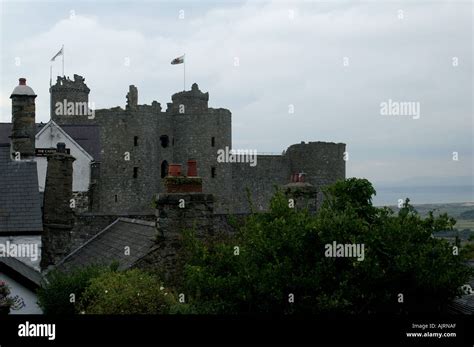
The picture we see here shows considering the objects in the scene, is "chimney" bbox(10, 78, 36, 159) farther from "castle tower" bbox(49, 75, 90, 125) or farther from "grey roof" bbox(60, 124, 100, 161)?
"castle tower" bbox(49, 75, 90, 125)

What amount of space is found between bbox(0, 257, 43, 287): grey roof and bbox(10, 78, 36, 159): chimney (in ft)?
11.3

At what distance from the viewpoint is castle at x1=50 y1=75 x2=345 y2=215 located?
4200cm

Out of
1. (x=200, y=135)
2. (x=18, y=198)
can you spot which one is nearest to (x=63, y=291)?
(x=18, y=198)

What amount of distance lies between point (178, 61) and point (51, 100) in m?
17.6

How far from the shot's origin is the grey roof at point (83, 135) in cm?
4488

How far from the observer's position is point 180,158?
43312 millimetres

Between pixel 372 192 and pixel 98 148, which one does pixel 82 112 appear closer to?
pixel 98 148

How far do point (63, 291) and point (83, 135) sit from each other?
34.4 metres

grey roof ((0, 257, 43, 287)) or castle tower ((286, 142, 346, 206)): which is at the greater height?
castle tower ((286, 142, 346, 206))

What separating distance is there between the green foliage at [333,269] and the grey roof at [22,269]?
508 cm

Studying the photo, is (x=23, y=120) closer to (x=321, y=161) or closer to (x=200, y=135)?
(x=200, y=135)

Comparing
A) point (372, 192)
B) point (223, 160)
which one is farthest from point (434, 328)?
point (223, 160)

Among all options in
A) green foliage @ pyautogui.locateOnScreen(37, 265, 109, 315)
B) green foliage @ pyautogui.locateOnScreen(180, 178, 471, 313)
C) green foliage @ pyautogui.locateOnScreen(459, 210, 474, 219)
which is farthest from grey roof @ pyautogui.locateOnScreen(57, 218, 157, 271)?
green foliage @ pyautogui.locateOnScreen(459, 210, 474, 219)

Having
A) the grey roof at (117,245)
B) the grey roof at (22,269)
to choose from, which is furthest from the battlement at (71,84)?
the grey roof at (22,269)
